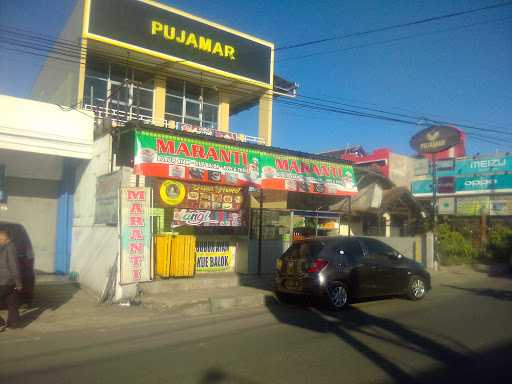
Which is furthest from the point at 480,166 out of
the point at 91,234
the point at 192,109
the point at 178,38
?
the point at 91,234

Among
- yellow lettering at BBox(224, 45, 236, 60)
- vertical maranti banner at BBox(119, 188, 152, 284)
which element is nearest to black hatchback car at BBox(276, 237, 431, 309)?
vertical maranti banner at BBox(119, 188, 152, 284)

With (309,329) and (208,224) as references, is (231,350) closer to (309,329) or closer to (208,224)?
(309,329)

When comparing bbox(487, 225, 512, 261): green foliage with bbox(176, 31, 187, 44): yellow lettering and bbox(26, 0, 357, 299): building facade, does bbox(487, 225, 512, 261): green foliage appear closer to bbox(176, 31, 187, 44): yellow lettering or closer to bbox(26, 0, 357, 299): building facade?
bbox(26, 0, 357, 299): building facade

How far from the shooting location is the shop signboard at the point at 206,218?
12.7 metres

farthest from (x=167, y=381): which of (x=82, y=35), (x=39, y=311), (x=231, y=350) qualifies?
(x=82, y=35)

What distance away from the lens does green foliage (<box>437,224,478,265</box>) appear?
20812 mm

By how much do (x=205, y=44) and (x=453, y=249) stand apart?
1456cm

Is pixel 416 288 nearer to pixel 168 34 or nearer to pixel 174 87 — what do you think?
pixel 168 34

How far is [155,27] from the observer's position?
18.2 m

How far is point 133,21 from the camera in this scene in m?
17.7

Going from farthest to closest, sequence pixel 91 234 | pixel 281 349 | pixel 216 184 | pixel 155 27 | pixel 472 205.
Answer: pixel 472 205 < pixel 155 27 < pixel 216 184 < pixel 91 234 < pixel 281 349

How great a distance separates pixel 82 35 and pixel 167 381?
1480 cm

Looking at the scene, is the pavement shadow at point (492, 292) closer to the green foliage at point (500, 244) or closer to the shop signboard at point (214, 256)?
the shop signboard at point (214, 256)

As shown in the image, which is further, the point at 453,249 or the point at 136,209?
the point at 453,249
